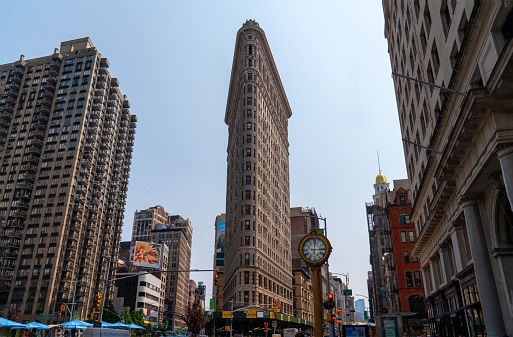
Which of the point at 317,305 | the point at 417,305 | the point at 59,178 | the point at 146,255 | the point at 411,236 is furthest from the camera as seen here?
the point at 146,255

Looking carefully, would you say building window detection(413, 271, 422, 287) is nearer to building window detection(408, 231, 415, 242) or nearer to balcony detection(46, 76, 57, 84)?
building window detection(408, 231, 415, 242)

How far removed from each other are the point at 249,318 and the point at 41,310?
172 ft

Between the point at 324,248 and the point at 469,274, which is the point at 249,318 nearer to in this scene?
the point at 469,274

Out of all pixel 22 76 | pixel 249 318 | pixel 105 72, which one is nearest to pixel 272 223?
pixel 249 318

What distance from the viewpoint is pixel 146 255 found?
418 feet

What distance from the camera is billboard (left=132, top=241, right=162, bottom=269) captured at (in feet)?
410

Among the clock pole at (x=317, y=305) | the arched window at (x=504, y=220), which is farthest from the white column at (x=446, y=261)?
the clock pole at (x=317, y=305)

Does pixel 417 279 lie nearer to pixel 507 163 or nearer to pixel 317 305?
pixel 507 163

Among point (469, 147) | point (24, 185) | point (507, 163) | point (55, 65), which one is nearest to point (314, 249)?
point (507, 163)

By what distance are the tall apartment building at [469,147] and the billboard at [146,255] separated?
10276 centimetres

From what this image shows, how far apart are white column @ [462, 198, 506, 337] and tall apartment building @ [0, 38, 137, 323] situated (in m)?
81.5

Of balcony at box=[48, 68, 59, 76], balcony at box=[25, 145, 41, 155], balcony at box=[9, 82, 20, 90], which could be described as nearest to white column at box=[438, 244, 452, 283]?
balcony at box=[25, 145, 41, 155]

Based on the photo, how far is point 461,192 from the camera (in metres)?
22.0

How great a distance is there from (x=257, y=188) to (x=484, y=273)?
220ft
